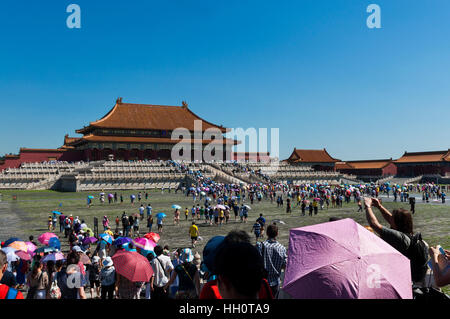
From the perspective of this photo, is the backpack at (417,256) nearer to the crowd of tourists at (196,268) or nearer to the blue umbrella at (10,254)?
the crowd of tourists at (196,268)

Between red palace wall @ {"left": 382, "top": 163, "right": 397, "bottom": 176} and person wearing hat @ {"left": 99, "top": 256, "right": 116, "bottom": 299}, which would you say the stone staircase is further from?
person wearing hat @ {"left": 99, "top": 256, "right": 116, "bottom": 299}

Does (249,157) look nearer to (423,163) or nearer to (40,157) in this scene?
(423,163)

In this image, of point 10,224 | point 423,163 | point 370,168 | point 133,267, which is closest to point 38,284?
point 133,267

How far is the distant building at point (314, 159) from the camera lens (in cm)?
8223

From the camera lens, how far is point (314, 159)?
273ft

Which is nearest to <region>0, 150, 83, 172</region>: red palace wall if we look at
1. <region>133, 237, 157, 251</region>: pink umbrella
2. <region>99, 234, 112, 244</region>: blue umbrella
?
<region>99, 234, 112, 244</region>: blue umbrella

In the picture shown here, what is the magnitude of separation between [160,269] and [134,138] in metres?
64.5

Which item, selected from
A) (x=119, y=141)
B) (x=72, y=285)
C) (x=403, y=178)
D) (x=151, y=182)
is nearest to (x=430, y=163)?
(x=403, y=178)

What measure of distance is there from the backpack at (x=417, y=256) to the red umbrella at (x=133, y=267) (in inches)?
172

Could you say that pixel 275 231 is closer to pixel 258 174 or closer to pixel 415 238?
pixel 415 238

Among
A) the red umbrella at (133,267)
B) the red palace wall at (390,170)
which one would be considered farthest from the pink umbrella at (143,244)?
the red palace wall at (390,170)

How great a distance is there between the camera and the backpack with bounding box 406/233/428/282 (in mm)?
4035

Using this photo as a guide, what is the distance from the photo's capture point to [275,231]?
5531 millimetres

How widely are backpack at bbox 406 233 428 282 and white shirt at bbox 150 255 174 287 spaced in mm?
4557
